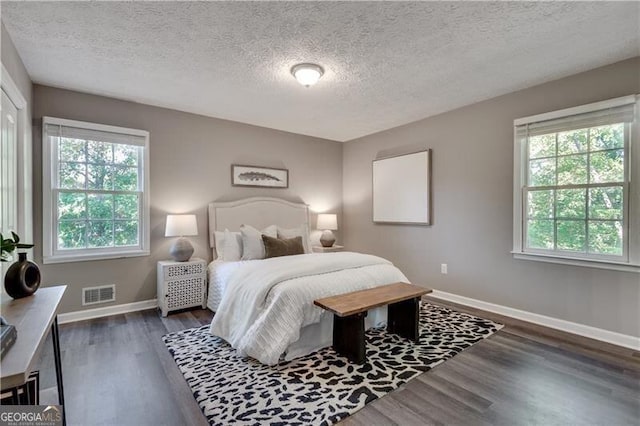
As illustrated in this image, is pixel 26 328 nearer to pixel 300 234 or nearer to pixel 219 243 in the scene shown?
pixel 219 243

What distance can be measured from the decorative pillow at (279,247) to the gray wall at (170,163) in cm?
96

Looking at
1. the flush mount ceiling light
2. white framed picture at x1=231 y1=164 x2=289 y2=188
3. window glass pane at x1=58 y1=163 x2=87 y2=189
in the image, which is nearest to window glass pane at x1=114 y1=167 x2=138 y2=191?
window glass pane at x1=58 y1=163 x2=87 y2=189

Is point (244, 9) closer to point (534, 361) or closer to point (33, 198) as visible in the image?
point (33, 198)

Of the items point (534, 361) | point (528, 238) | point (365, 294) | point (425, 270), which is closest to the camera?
point (534, 361)

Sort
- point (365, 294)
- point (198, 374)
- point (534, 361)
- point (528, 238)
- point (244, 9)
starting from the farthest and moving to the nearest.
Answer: point (528, 238) → point (365, 294) → point (534, 361) → point (198, 374) → point (244, 9)

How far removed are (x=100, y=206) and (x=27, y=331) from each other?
8.84 feet

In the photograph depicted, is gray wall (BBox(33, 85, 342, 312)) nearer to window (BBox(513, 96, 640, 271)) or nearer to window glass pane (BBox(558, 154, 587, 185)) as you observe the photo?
window (BBox(513, 96, 640, 271))

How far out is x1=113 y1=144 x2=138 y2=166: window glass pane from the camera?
11.7ft

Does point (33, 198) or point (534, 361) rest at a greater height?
point (33, 198)

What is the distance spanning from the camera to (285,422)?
1723mm

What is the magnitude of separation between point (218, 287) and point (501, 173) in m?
3.48

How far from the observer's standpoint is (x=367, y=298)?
2537 millimetres

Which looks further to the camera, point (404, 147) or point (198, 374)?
point (404, 147)

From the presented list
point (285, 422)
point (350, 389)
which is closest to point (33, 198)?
point (285, 422)
